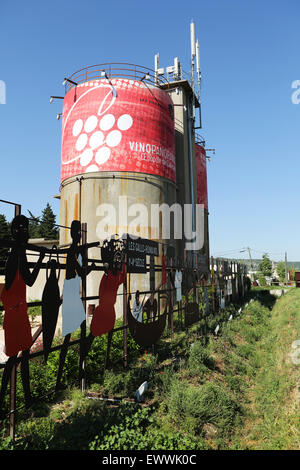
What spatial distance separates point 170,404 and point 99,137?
15550 millimetres

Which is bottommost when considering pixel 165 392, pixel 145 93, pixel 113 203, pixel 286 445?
pixel 286 445

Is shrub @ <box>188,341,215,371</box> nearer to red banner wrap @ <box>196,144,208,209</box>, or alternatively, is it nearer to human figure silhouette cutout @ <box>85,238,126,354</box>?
human figure silhouette cutout @ <box>85,238,126,354</box>

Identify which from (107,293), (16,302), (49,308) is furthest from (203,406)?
(16,302)

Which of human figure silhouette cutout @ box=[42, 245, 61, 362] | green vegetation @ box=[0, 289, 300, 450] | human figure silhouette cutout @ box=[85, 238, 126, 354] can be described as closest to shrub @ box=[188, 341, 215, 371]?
green vegetation @ box=[0, 289, 300, 450]

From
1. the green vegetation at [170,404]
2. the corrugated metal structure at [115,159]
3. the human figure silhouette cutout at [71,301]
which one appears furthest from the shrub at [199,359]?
the corrugated metal structure at [115,159]

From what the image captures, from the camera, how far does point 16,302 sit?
190 inches

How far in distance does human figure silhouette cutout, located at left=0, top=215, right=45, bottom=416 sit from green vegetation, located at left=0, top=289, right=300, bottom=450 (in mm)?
1039

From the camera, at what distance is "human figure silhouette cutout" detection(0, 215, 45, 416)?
4.68 m

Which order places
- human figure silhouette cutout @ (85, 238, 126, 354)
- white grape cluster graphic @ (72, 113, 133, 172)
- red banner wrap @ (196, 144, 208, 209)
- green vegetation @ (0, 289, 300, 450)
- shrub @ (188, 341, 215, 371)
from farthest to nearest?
red banner wrap @ (196, 144, 208, 209), white grape cluster graphic @ (72, 113, 133, 172), shrub @ (188, 341, 215, 371), human figure silhouette cutout @ (85, 238, 126, 354), green vegetation @ (0, 289, 300, 450)

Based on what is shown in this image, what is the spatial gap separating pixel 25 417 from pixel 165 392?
2.88 metres

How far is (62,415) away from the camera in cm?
586

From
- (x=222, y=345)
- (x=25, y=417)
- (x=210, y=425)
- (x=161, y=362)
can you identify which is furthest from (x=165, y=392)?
(x=222, y=345)

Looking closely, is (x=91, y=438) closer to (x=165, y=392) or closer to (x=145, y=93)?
(x=165, y=392)

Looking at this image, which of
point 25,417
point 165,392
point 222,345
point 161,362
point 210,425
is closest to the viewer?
point 25,417
